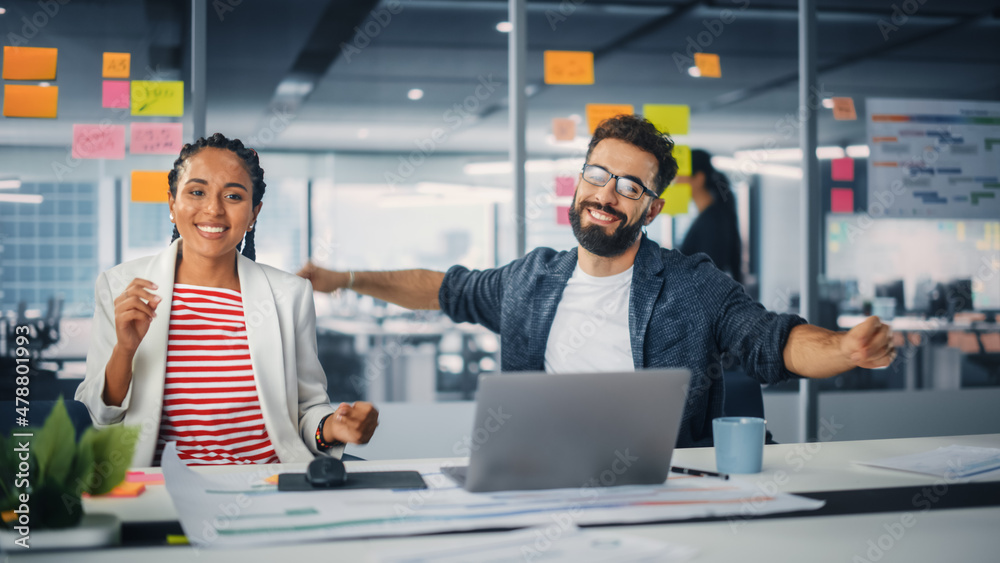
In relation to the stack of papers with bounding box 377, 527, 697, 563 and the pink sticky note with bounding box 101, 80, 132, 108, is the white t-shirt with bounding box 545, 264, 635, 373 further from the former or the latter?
the pink sticky note with bounding box 101, 80, 132, 108

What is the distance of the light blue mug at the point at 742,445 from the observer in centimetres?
145

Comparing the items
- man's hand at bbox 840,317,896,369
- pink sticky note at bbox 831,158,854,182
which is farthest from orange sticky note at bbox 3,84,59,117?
pink sticky note at bbox 831,158,854,182

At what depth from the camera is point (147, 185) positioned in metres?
3.28

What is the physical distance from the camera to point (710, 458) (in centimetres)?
161

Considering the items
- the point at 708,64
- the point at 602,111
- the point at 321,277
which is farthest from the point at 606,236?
the point at 708,64

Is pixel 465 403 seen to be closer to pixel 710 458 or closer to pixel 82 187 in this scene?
pixel 82 187

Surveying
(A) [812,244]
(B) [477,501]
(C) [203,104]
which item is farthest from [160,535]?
(A) [812,244]

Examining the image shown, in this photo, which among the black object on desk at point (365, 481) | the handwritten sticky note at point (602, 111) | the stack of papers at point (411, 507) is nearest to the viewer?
the stack of papers at point (411, 507)

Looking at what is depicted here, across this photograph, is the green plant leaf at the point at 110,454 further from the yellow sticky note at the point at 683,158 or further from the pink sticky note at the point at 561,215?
the yellow sticky note at the point at 683,158

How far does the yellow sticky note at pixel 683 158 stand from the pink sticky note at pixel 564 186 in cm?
51

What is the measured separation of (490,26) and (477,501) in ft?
10.1

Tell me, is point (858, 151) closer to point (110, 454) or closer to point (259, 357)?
point (259, 357)

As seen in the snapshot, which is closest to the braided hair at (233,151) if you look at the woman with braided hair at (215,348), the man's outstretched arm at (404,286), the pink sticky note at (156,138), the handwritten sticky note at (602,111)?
the woman with braided hair at (215,348)

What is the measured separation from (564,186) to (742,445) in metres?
2.33
